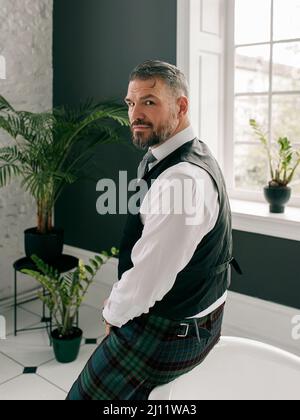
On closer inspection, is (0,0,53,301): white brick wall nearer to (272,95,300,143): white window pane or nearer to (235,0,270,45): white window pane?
(235,0,270,45): white window pane

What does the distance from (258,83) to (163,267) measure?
7.40 ft

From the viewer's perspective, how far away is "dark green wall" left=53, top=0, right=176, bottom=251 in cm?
329

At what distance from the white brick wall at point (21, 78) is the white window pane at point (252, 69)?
1.59 metres

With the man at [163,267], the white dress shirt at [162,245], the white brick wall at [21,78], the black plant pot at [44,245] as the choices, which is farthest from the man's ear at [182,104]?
the white brick wall at [21,78]

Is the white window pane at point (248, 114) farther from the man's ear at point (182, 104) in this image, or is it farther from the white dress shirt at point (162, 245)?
the white dress shirt at point (162, 245)

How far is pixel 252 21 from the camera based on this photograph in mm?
3248

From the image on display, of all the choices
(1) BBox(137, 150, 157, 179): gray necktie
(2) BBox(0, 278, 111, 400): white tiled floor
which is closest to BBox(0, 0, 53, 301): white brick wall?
(2) BBox(0, 278, 111, 400): white tiled floor

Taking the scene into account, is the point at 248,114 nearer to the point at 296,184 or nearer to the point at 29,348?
the point at 296,184

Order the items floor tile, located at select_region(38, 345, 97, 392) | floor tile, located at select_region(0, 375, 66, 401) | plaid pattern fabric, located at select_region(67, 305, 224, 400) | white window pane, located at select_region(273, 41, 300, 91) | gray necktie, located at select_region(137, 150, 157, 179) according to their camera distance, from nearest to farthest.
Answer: plaid pattern fabric, located at select_region(67, 305, 224, 400)
gray necktie, located at select_region(137, 150, 157, 179)
floor tile, located at select_region(0, 375, 66, 401)
floor tile, located at select_region(38, 345, 97, 392)
white window pane, located at select_region(273, 41, 300, 91)

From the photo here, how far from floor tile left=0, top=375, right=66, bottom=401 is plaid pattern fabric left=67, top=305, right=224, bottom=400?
1.05 meters

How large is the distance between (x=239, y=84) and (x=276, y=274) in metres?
1.35

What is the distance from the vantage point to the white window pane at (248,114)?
3273mm

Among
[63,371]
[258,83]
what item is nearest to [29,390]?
[63,371]
